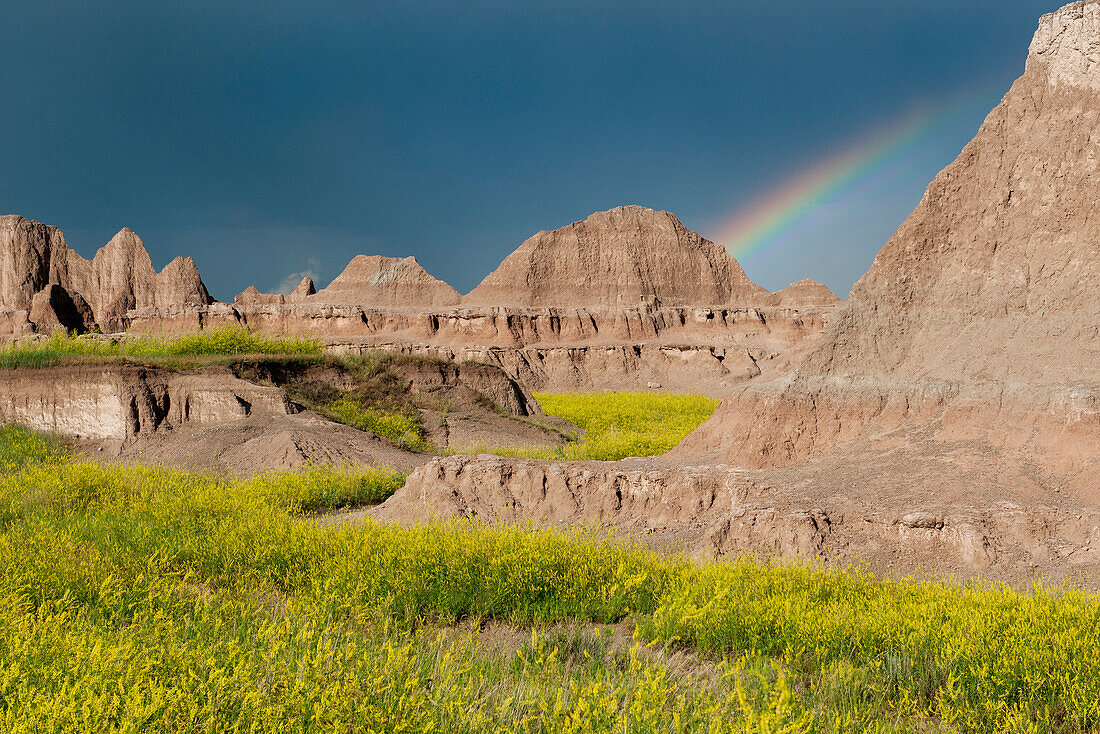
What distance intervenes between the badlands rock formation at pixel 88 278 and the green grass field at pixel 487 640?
6820 cm

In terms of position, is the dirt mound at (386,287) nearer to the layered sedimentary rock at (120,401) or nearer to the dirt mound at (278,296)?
the dirt mound at (278,296)

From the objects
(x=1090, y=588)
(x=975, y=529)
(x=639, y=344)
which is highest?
(x=639, y=344)

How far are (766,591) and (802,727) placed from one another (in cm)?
229

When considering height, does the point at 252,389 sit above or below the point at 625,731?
above

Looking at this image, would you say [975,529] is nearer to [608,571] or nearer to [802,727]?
[608,571]

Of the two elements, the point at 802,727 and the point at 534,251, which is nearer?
the point at 802,727

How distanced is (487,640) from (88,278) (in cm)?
8743

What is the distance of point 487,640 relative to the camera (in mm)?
4457

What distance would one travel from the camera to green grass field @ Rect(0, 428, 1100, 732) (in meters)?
2.64

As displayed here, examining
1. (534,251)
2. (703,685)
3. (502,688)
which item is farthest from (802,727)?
(534,251)

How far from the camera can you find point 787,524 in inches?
258

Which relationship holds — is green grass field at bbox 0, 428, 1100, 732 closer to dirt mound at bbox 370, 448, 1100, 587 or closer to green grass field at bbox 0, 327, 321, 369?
dirt mound at bbox 370, 448, 1100, 587

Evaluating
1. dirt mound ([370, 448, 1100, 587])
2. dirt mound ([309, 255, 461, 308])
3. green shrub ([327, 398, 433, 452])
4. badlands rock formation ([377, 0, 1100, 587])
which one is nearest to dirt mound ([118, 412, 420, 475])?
green shrub ([327, 398, 433, 452])

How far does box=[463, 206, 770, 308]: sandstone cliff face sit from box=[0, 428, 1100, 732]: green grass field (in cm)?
6371
